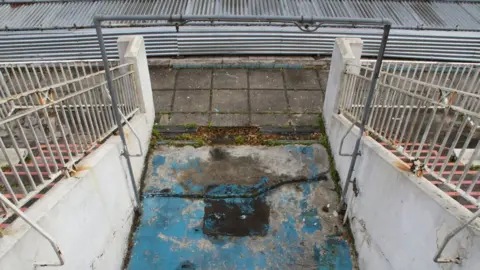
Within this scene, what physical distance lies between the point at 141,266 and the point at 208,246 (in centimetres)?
95

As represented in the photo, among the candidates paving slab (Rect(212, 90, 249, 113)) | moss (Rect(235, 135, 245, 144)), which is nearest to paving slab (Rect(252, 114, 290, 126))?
paving slab (Rect(212, 90, 249, 113))

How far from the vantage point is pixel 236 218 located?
5.31 meters

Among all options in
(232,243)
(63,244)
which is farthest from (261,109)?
(63,244)

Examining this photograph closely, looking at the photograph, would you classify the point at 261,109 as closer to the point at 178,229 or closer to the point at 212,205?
the point at 212,205

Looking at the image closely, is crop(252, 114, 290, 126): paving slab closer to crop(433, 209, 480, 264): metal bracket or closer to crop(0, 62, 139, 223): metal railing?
crop(0, 62, 139, 223): metal railing

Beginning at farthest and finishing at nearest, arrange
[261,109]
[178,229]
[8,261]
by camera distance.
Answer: [261,109] → [178,229] → [8,261]

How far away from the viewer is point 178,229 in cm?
521

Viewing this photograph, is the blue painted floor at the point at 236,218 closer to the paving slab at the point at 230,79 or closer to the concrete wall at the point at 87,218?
the concrete wall at the point at 87,218

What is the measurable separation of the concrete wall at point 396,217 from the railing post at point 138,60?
3230 millimetres

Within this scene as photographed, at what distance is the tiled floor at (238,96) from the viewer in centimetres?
702

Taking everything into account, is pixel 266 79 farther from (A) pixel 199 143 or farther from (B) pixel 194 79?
(A) pixel 199 143

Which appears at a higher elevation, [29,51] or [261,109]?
[29,51]

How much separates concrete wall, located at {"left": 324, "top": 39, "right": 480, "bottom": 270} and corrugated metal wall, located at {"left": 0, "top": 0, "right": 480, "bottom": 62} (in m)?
3.39

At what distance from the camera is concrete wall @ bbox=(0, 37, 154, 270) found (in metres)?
3.02
